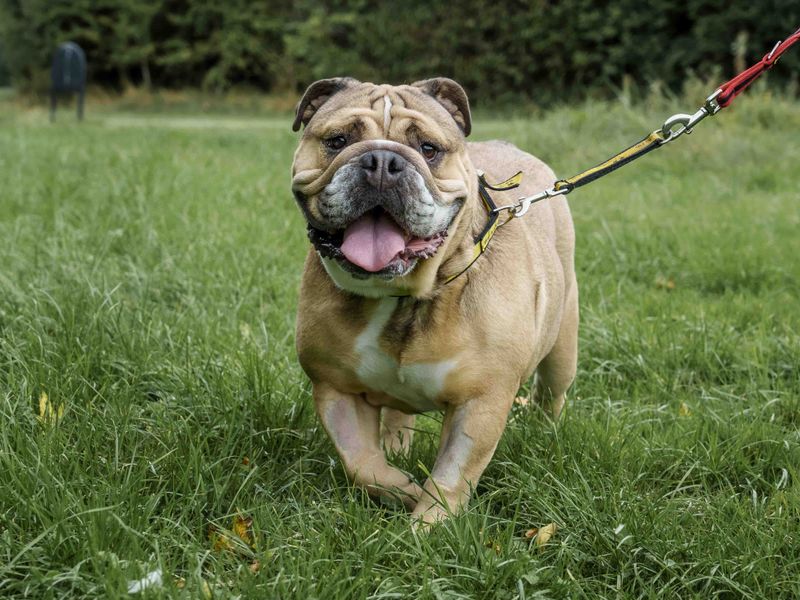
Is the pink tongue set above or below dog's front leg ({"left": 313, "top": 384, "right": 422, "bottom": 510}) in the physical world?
above

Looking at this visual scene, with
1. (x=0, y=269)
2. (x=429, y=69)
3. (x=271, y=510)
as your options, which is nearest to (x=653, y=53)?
(x=429, y=69)

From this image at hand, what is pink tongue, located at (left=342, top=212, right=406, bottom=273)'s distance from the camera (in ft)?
8.73

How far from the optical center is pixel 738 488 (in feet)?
10.5

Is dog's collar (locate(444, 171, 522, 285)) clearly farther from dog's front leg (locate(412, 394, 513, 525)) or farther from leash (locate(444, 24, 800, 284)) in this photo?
dog's front leg (locate(412, 394, 513, 525))

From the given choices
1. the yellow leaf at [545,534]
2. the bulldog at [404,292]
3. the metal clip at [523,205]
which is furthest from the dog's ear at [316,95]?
the yellow leaf at [545,534]

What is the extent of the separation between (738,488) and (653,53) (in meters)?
14.4

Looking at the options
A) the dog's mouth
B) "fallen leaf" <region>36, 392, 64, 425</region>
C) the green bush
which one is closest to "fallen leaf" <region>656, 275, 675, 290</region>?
the dog's mouth

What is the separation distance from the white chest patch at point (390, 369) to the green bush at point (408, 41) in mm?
11648

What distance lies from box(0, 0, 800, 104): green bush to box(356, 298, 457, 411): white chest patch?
11.6 m

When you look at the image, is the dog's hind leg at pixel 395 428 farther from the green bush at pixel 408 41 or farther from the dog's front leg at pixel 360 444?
the green bush at pixel 408 41

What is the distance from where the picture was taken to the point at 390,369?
290 cm

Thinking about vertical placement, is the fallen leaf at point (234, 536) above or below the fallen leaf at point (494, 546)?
below

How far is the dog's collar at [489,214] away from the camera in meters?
2.98

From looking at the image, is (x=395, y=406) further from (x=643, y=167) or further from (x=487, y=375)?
(x=643, y=167)
